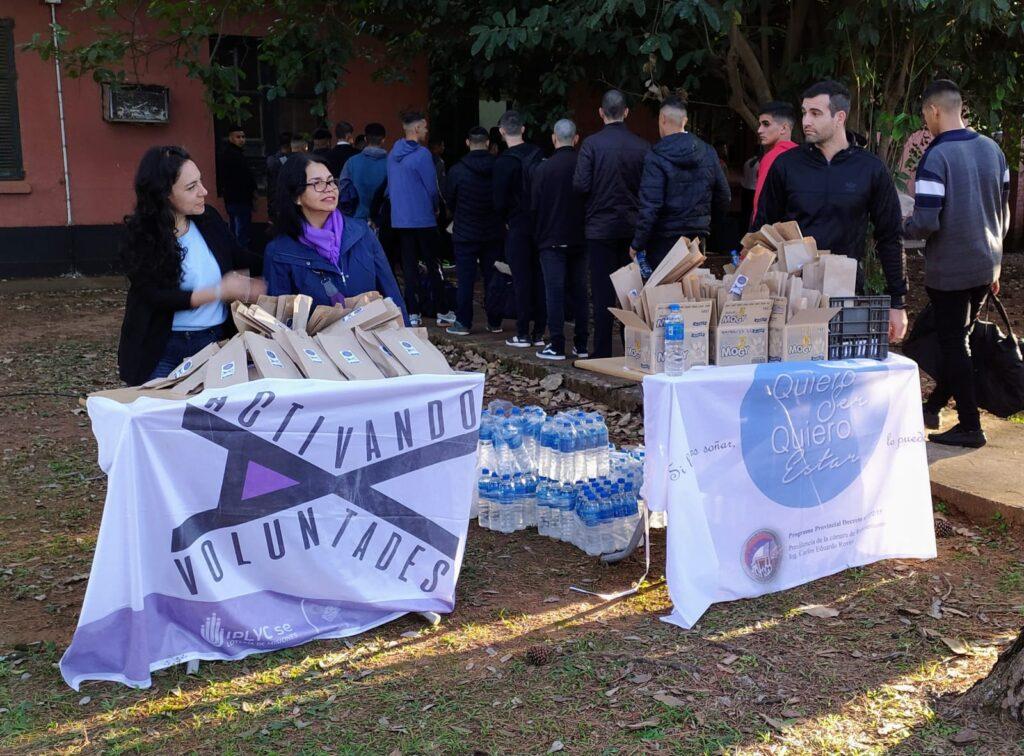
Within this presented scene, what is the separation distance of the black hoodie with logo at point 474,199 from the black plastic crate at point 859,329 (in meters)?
4.67

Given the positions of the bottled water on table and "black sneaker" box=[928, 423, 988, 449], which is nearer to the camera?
the bottled water on table

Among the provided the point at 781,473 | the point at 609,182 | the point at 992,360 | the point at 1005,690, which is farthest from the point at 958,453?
the point at 609,182

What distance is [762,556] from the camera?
160 inches

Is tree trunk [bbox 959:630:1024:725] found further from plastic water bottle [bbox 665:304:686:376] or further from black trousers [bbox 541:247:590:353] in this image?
black trousers [bbox 541:247:590:353]

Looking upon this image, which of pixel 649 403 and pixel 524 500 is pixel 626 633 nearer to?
pixel 649 403

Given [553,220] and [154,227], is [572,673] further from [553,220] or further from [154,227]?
[553,220]

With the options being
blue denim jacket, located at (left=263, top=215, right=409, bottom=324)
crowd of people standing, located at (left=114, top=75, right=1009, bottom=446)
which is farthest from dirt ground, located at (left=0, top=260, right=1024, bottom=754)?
blue denim jacket, located at (left=263, top=215, right=409, bottom=324)

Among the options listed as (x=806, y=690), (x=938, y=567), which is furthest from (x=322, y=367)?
(x=938, y=567)

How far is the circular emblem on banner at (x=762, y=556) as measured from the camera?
401 centimetres

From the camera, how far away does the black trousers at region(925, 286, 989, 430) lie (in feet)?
17.9

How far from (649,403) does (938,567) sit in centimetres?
162

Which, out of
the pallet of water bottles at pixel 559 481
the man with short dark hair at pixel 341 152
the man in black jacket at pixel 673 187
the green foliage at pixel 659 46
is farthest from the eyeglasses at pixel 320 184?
the man with short dark hair at pixel 341 152

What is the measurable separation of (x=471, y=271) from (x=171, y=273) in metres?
5.16

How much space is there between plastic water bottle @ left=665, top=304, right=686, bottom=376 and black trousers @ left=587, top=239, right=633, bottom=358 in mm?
3319
